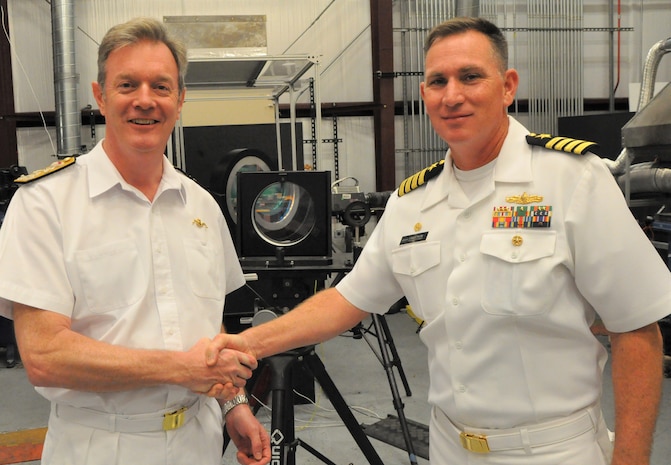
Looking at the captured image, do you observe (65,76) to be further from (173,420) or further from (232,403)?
(173,420)

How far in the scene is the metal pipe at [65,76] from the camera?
6.63 metres

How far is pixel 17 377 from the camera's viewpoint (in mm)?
4891

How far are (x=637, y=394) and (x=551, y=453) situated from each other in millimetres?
216

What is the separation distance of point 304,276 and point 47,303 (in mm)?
1151

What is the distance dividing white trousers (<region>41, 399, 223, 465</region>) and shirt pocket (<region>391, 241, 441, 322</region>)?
60 cm

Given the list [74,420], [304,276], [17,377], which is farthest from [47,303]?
[17,377]

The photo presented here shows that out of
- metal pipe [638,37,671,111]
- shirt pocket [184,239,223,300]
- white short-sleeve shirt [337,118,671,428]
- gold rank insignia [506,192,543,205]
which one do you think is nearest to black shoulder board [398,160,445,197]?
white short-sleeve shirt [337,118,671,428]

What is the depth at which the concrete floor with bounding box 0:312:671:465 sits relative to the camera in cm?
343

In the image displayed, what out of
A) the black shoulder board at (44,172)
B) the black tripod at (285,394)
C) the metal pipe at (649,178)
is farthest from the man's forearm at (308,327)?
the metal pipe at (649,178)

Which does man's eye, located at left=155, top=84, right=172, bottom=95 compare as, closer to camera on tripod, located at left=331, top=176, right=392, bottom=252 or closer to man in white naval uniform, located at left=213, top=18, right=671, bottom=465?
man in white naval uniform, located at left=213, top=18, right=671, bottom=465

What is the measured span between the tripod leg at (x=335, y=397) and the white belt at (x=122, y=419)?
0.70 m

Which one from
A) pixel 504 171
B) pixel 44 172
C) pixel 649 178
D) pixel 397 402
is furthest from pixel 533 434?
pixel 649 178

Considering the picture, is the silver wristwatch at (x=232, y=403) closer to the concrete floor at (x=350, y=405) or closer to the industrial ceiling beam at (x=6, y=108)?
the concrete floor at (x=350, y=405)

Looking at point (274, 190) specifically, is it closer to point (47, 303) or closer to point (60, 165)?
point (60, 165)
